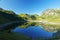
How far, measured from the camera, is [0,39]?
4466 cm
